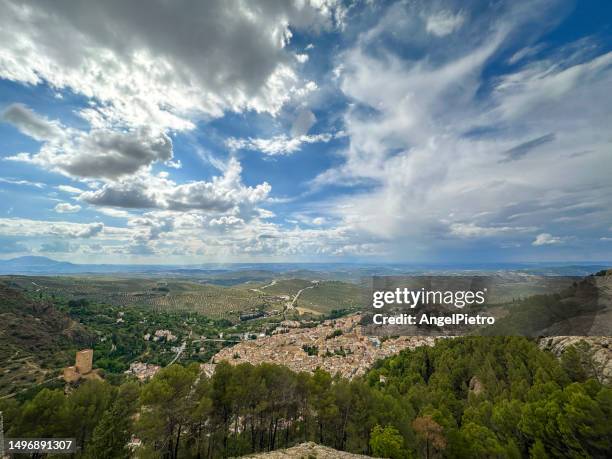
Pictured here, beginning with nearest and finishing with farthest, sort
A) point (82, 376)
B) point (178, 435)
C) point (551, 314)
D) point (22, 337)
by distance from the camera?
point (178, 435), point (551, 314), point (82, 376), point (22, 337)

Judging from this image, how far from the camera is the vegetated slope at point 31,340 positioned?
36.5m

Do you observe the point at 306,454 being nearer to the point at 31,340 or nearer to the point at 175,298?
the point at 31,340

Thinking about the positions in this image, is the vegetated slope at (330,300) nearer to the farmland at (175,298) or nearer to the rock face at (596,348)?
the farmland at (175,298)

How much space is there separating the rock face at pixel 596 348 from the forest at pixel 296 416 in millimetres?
911

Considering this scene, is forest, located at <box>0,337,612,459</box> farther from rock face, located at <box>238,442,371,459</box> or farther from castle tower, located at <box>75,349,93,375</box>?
castle tower, located at <box>75,349,93,375</box>

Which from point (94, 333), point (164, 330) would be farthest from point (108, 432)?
point (164, 330)

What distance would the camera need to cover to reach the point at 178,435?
15055 mm

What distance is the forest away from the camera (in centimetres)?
1430

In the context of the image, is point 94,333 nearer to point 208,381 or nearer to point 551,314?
point 208,381

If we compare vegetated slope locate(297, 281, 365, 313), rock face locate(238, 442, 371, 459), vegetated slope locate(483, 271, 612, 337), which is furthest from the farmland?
rock face locate(238, 442, 371, 459)

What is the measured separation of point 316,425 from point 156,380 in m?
12.1

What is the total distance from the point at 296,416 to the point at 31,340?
55.0 metres

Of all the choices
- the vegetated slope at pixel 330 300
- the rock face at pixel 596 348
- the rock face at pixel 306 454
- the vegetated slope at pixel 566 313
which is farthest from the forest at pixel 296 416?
the vegetated slope at pixel 330 300

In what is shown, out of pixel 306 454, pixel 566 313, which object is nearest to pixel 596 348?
pixel 566 313
